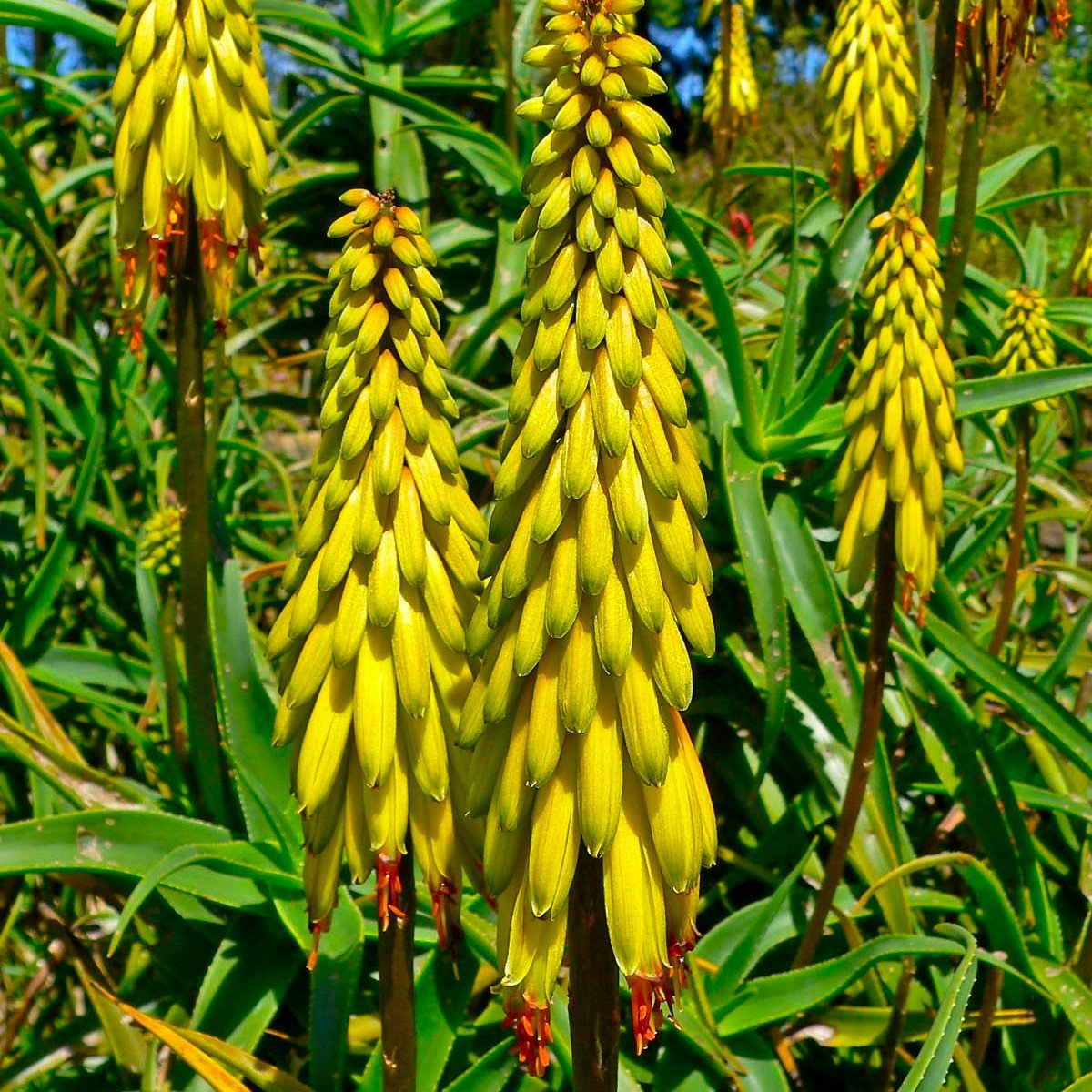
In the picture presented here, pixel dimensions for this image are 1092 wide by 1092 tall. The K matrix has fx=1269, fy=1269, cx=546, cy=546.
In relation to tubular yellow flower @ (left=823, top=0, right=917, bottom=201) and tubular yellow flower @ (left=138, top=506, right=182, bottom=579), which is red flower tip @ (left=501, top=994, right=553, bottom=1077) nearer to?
tubular yellow flower @ (left=138, top=506, right=182, bottom=579)

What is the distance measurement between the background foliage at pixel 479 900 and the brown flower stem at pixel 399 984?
1.00 ft

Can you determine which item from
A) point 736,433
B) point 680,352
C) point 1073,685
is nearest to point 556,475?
point 680,352

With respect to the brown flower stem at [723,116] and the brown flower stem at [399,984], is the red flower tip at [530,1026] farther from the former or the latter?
the brown flower stem at [723,116]

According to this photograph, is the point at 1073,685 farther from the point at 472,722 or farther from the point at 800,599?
the point at 472,722

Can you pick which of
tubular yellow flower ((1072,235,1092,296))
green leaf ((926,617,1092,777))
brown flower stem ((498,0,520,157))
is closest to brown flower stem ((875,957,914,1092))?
green leaf ((926,617,1092,777))

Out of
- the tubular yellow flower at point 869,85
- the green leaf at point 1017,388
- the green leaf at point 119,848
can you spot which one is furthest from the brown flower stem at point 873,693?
the tubular yellow flower at point 869,85

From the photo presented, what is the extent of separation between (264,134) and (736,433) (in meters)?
1.26

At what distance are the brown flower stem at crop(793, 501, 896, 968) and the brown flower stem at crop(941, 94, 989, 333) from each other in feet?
1.97

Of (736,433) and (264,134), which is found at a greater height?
(264,134)

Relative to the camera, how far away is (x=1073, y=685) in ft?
11.0

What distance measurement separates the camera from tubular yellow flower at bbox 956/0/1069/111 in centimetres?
255

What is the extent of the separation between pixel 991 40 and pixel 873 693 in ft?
4.57

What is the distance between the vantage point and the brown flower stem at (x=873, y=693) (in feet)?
7.06

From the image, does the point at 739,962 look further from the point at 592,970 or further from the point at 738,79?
the point at 738,79
